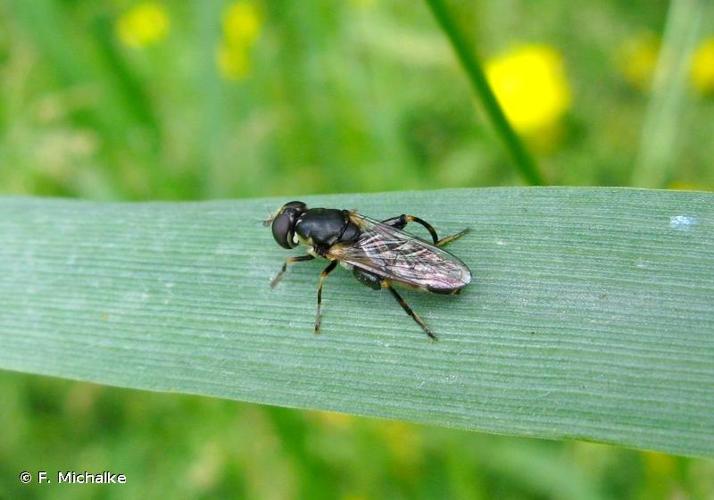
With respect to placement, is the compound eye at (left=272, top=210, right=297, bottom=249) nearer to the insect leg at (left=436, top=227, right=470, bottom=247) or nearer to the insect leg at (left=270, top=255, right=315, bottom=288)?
the insect leg at (left=270, top=255, right=315, bottom=288)

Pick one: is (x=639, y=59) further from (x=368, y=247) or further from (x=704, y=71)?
(x=368, y=247)

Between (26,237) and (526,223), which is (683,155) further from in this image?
(26,237)

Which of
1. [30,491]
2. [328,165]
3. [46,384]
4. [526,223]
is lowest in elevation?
[30,491]

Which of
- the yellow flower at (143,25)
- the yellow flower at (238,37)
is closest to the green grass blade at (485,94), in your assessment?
the yellow flower at (238,37)

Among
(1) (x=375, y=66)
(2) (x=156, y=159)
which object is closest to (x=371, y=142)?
(1) (x=375, y=66)

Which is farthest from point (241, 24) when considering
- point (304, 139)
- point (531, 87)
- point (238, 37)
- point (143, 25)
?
point (531, 87)
